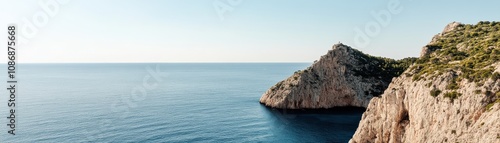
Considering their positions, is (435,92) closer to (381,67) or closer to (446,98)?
(446,98)

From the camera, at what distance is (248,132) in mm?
83062

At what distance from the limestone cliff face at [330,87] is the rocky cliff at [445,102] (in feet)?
168

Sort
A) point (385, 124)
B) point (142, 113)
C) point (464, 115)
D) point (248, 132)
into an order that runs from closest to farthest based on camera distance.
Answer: point (464, 115)
point (385, 124)
point (248, 132)
point (142, 113)

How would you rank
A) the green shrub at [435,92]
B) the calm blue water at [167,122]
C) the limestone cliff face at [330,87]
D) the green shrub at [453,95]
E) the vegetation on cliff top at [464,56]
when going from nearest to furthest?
1. the green shrub at [453,95]
2. the green shrub at [435,92]
3. the vegetation on cliff top at [464,56]
4. the calm blue water at [167,122]
5. the limestone cliff face at [330,87]

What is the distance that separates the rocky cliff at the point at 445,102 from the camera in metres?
39.1

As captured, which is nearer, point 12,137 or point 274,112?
point 12,137

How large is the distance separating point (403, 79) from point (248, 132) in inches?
1548

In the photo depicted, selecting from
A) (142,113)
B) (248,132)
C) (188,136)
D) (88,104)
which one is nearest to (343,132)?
(248,132)

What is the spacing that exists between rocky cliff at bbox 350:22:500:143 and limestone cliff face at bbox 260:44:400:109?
51312 millimetres

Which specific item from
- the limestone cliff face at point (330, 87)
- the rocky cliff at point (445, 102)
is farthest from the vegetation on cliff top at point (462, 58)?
the limestone cliff face at point (330, 87)

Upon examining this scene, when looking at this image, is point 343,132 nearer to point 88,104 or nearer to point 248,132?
point 248,132

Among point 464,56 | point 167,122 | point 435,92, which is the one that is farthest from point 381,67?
point 435,92

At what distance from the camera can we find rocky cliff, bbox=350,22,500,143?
39.1 meters

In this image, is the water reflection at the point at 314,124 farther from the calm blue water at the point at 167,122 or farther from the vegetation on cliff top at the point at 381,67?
the vegetation on cliff top at the point at 381,67
